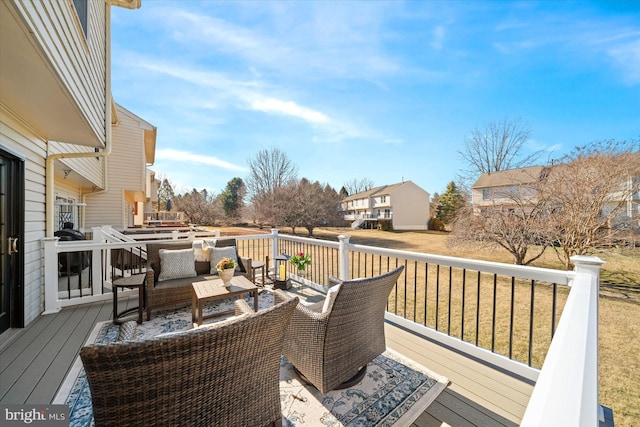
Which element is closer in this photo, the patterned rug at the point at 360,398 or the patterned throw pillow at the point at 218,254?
the patterned rug at the point at 360,398

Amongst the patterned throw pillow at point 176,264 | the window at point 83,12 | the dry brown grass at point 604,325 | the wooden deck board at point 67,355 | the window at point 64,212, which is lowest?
the dry brown grass at point 604,325

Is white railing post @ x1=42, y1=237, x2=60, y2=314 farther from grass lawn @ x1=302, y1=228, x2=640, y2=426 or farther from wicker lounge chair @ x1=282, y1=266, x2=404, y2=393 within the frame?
grass lawn @ x1=302, y1=228, x2=640, y2=426

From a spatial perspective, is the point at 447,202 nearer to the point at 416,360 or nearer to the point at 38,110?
the point at 416,360

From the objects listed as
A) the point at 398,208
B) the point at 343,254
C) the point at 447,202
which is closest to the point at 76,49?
the point at 343,254

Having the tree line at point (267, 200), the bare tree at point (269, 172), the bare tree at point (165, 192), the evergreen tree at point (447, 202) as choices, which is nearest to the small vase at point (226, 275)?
the tree line at point (267, 200)

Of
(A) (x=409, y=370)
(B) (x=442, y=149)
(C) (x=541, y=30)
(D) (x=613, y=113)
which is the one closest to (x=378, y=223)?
(B) (x=442, y=149)

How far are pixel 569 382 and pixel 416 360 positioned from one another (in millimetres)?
2253

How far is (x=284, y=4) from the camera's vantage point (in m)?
4.60

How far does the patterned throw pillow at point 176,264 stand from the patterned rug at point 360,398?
1.51m

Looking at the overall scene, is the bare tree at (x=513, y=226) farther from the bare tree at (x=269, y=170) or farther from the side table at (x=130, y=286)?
the bare tree at (x=269, y=170)

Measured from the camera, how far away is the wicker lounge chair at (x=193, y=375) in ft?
3.10

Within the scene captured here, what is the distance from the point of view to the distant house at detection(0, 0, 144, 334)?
75.7 inches

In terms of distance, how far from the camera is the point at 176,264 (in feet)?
12.9

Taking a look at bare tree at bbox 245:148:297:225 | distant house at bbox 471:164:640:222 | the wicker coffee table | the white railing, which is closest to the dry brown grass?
the white railing
